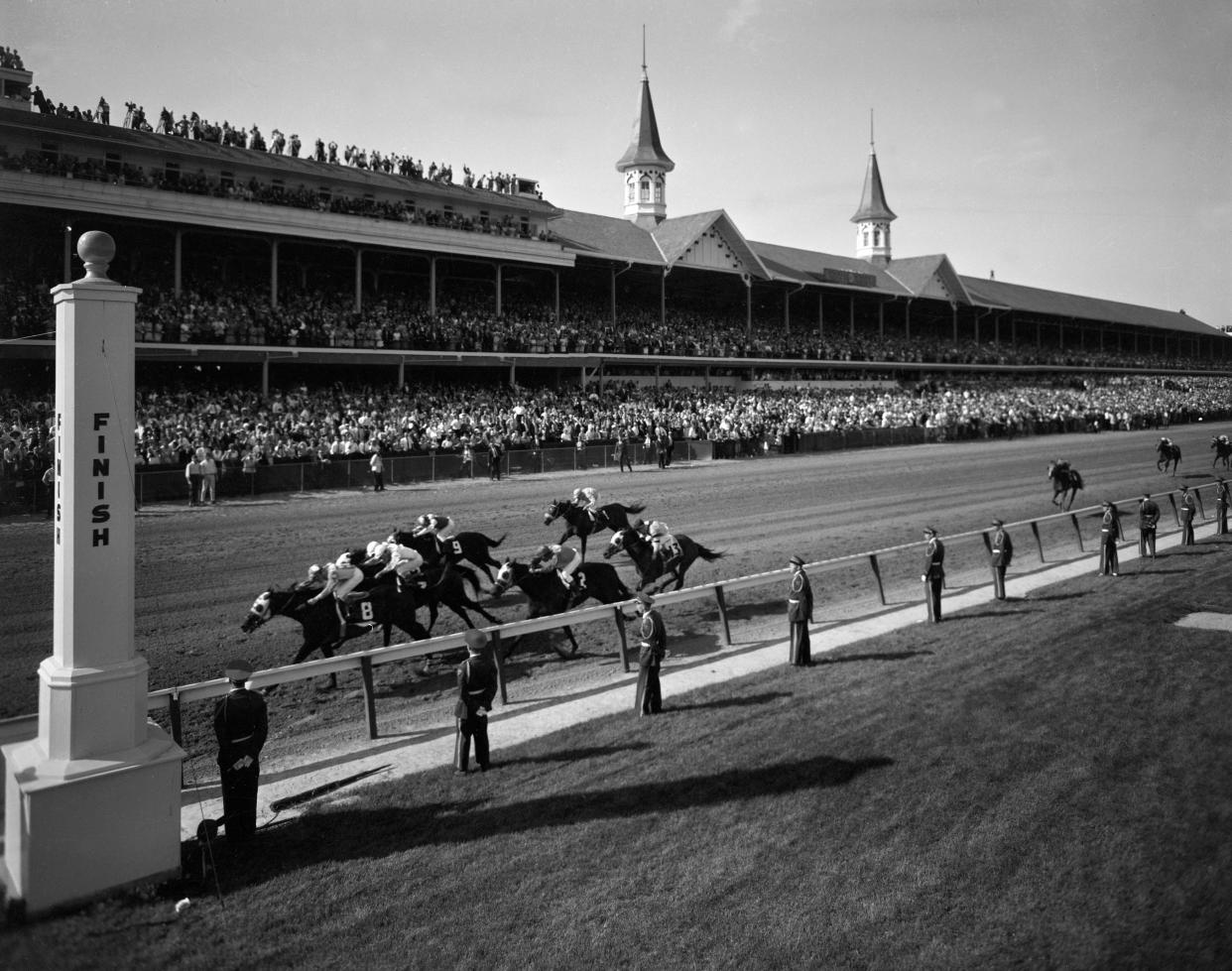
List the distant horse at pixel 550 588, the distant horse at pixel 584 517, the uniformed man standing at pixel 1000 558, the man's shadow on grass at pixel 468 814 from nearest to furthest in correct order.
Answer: the man's shadow on grass at pixel 468 814 < the distant horse at pixel 550 588 < the uniformed man standing at pixel 1000 558 < the distant horse at pixel 584 517

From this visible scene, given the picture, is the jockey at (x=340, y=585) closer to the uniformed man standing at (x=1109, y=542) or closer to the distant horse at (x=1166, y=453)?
the uniformed man standing at (x=1109, y=542)

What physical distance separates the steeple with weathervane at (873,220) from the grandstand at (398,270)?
2007 centimetres

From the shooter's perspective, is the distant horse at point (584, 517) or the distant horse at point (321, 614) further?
the distant horse at point (584, 517)

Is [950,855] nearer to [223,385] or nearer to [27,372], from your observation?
[27,372]

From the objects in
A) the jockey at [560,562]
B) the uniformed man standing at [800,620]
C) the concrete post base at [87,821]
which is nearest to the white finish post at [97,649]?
the concrete post base at [87,821]

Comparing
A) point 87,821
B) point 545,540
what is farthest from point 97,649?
point 545,540

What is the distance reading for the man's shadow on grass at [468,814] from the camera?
224 inches

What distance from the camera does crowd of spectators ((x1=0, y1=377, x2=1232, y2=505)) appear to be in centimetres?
2136

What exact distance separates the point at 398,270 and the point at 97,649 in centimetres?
3279

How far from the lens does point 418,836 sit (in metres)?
5.95

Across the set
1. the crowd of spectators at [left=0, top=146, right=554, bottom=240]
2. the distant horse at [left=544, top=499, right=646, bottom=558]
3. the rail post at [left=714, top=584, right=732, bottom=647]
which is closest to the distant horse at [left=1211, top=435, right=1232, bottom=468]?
the crowd of spectators at [left=0, top=146, right=554, bottom=240]

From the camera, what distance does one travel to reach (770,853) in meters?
5.79

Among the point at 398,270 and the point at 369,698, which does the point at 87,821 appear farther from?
the point at 398,270

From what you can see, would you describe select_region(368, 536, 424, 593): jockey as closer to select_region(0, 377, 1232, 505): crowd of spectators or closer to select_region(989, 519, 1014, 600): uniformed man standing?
select_region(989, 519, 1014, 600): uniformed man standing
